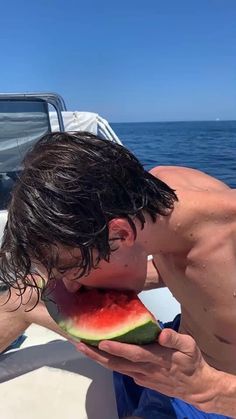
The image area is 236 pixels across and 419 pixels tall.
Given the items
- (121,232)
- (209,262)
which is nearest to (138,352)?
→ (121,232)

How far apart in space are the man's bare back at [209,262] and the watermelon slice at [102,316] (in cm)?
25

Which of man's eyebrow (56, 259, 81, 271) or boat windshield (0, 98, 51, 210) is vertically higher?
boat windshield (0, 98, 51, 210)

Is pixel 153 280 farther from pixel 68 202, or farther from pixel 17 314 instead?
pixel 68 202

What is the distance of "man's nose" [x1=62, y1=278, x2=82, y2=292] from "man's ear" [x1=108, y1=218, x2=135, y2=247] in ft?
0.72

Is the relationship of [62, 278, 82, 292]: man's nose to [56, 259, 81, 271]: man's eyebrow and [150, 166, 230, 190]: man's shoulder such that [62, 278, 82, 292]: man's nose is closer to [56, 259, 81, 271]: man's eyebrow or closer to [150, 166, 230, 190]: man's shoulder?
[56, 259, 81, 271]: man's eyebrow

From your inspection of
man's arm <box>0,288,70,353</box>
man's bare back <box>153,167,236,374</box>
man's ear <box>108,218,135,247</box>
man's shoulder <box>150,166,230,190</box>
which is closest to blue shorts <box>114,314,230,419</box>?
man's bare back <box>153,167,236,374</box>

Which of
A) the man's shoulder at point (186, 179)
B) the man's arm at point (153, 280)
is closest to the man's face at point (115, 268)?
the man's shoulder at point (186, 179)

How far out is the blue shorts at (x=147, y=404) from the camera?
1651 millimetres

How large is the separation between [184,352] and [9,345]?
3.17ft

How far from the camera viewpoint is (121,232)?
1.38m

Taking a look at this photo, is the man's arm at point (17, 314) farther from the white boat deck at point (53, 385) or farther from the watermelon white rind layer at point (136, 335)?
the watermelon white rind layer at point (136, 335)

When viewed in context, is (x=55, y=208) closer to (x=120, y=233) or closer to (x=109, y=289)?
(x=120, y=233)

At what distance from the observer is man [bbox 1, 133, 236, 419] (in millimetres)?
1275

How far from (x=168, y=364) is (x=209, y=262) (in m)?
0.41
